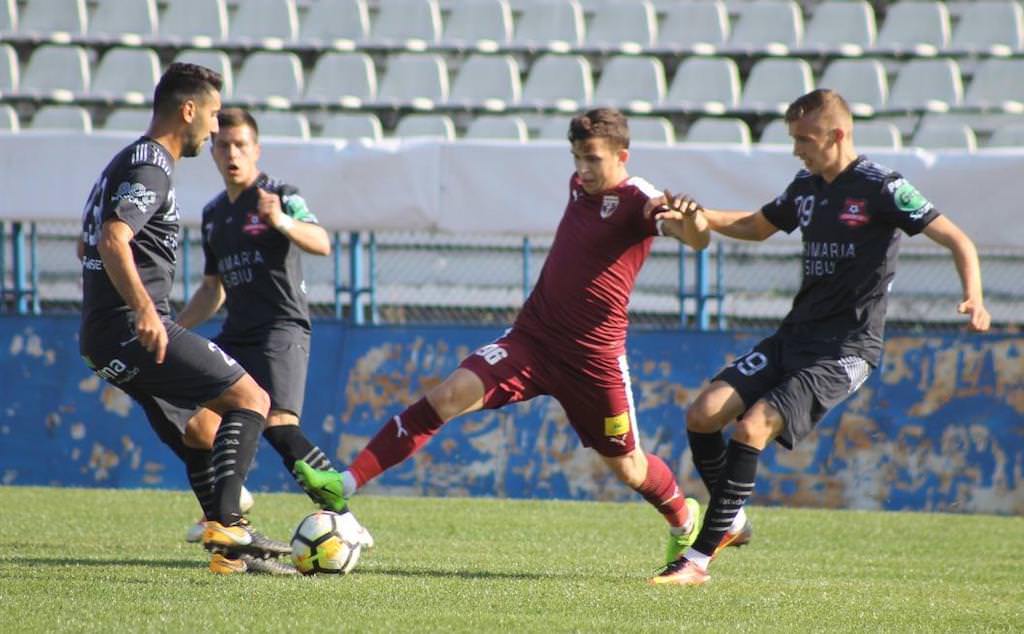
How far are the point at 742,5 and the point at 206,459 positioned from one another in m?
10.6

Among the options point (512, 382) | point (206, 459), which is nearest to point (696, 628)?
point (512, 382)

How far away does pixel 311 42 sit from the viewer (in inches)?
627

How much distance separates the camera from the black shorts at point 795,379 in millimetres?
6545

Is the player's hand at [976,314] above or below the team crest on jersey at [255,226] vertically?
below

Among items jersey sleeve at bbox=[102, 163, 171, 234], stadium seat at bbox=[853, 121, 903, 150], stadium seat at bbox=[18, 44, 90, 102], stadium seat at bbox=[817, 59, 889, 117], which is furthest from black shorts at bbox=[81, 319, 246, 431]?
stadium seat at bbox=[18, 44, 90, 102]

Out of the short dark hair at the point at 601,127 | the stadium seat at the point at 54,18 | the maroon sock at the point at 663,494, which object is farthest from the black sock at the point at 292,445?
the stadium seat at the point at 54,18

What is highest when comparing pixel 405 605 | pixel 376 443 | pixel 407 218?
pixel 407 218

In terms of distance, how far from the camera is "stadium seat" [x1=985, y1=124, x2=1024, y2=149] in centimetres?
1333

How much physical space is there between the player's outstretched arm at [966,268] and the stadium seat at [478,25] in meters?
9.70

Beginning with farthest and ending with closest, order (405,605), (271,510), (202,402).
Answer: (271,510), (202,402), (405,605)

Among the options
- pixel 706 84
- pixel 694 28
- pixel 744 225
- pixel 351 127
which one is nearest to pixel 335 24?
pixel 351 127

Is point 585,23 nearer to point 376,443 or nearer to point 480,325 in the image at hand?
point 480,325

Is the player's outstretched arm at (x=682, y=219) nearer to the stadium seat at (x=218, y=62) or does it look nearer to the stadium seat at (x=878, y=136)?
the stadium seat at (x=878, y=136)

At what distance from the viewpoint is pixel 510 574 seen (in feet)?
21.8
